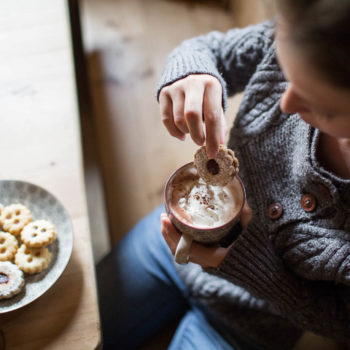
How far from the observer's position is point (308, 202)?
65 cm

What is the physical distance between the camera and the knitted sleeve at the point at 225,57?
666 millimetres

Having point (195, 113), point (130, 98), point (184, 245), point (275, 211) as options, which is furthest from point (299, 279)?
point (130, 98)

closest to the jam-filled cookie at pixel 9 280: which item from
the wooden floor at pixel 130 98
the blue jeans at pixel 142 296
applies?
the blue jeans at pixel 142 296

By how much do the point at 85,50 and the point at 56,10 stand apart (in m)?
0.81

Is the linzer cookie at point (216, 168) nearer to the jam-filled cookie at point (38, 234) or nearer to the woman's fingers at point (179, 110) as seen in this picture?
the woman's fingers at point (179, 110)

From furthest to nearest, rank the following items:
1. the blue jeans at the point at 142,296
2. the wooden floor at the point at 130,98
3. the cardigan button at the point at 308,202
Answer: the wooden floor at the point at 130,98, the blue jeans at the point at 142,296, the cardigan button at the point at 308,202

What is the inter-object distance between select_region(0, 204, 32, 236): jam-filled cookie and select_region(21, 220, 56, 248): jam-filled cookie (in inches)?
0.4

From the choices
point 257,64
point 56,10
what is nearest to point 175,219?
point 257,64

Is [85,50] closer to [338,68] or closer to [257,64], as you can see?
[257,64]

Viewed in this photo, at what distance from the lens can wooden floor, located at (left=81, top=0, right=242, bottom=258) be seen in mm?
1377

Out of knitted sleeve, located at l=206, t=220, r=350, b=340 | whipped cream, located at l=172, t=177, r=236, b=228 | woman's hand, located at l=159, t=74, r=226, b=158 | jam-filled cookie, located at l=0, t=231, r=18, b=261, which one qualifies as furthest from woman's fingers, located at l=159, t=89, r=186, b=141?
jam-filled cookie, located at l=0, t=231, r=18, b=261

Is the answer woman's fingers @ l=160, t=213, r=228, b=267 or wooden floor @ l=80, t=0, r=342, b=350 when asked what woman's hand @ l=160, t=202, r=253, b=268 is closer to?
woman's fingers @ l=160, t=213, r=228, b=267

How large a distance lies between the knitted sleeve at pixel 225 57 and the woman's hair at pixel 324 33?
26cm

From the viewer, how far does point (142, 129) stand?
1478 millimetres
